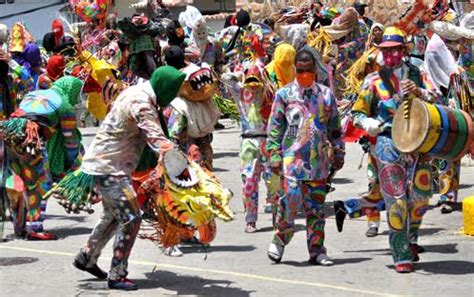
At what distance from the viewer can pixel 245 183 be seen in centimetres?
1347

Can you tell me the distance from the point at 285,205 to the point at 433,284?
1570 millimetres

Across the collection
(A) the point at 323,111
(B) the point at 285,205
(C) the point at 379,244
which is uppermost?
(A) the point at 323,111

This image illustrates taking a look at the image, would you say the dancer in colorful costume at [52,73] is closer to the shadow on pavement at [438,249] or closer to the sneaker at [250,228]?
the sneaker at [250,228]

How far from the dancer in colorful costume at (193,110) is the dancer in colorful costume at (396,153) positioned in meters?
1.75

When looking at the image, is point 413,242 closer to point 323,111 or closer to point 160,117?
point 323,111

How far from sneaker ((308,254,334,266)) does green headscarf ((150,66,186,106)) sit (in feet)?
6.81

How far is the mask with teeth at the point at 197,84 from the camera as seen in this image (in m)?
12.2

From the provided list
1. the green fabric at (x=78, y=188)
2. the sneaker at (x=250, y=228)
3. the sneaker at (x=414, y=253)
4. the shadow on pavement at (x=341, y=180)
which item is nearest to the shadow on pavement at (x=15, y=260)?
the green fabric at (x=78, y=188)

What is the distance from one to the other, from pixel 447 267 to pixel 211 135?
2.89 meters

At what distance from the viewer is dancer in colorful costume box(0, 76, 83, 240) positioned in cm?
1277

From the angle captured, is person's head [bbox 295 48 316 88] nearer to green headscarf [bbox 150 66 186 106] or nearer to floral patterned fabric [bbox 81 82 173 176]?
green headscarf [bbox 150 66 186 106]

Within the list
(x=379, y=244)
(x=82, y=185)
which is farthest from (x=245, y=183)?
(x=82, y=185)

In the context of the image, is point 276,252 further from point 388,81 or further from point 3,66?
point 3,66

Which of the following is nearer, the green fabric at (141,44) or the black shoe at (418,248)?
the black shoe at (418,248)
